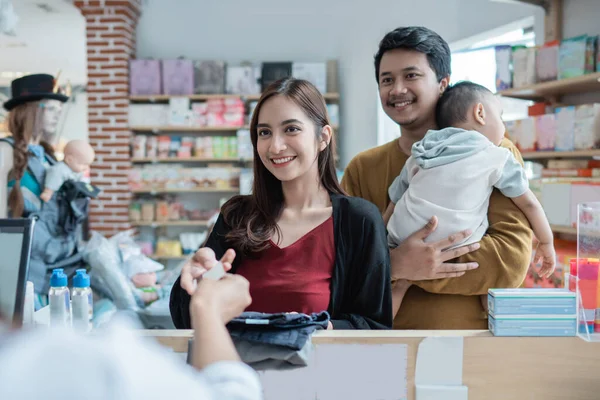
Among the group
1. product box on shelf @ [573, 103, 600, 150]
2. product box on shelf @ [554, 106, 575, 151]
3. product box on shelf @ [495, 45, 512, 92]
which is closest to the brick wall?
product box on shelf @ [495, 45, 512, 92]

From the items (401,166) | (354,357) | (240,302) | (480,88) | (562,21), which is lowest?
(354,357)

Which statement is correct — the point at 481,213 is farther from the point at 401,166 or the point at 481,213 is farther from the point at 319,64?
the point at 319,64

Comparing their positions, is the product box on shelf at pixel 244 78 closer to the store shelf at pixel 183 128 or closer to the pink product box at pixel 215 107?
the pink product box at pixel 215 107

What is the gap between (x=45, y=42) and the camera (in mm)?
8844

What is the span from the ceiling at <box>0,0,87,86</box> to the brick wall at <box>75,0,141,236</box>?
34.2 inches

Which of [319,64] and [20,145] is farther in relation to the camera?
[319,64]

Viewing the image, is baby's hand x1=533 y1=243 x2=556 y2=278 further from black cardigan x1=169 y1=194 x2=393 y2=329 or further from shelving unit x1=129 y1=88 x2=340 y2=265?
shelving unit x1=129 y1=88 x2=340 y2=265

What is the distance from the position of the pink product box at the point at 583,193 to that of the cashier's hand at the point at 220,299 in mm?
2377

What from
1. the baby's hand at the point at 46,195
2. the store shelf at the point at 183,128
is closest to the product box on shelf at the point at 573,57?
the baby's hand at the point at 46,195

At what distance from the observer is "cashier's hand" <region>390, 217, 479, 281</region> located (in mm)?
1411

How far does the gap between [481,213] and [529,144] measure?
225 centimetres

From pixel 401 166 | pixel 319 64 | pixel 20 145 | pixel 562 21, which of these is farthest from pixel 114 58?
pixel 401 166

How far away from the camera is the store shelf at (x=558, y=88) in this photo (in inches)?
121

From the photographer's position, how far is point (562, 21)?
3.61m
